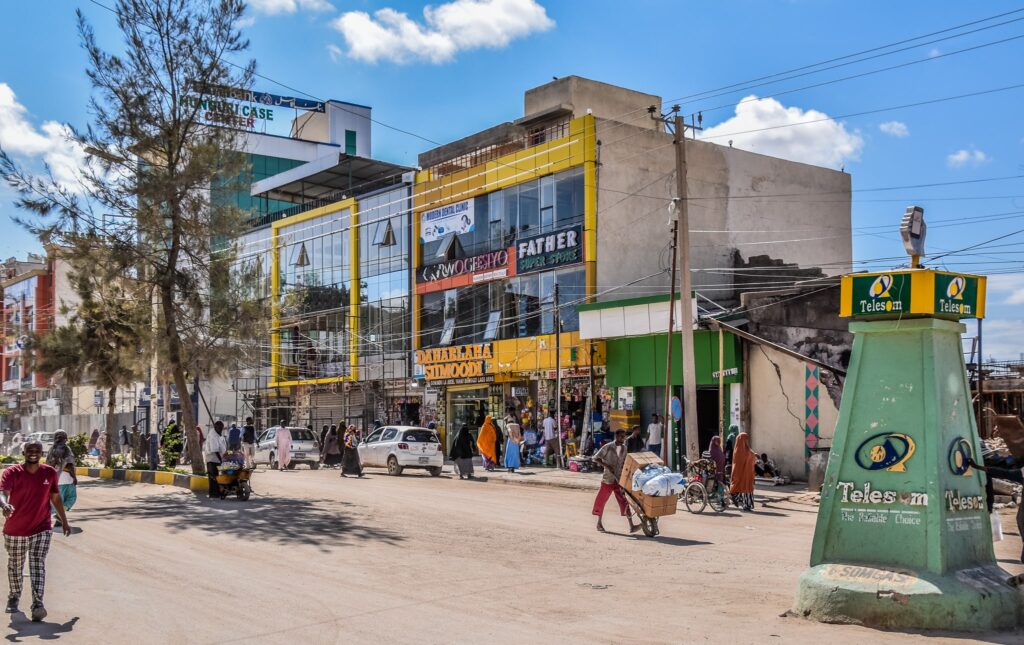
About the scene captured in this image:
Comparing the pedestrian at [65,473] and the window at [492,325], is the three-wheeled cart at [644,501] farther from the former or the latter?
the window at [492,325]

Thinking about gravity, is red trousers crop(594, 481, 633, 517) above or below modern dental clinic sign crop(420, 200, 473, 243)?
below

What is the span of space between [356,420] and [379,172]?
13.4 metres

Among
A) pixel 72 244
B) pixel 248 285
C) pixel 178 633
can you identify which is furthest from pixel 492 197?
pixel 178 633

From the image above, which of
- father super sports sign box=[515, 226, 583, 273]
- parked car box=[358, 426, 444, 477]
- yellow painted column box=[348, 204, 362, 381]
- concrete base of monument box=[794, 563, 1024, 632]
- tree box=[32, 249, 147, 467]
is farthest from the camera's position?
yellow painted column box=[348, 204, 362, 381]

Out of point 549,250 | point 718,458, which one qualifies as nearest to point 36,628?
point 718,458

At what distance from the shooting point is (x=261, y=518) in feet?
52.9

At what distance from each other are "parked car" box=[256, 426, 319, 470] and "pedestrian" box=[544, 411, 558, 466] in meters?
8.19

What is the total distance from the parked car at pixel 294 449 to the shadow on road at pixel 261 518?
511 inches

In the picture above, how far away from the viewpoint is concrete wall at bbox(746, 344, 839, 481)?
2481 centimetres

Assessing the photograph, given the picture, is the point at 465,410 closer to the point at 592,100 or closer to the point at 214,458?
the point at 592,100

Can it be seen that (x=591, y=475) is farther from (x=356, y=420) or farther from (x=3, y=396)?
(x=3, y=396)

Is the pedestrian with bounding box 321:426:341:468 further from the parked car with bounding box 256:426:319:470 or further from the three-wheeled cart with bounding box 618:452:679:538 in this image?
the three-wheeled cart with bounding box 618:452:679:538

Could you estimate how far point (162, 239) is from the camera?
71.1 feet

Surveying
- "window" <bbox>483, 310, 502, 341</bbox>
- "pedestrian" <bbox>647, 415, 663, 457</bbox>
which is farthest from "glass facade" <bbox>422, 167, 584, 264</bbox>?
"pedestrian" <bbox>647, 415, 663, 457</bbox>
